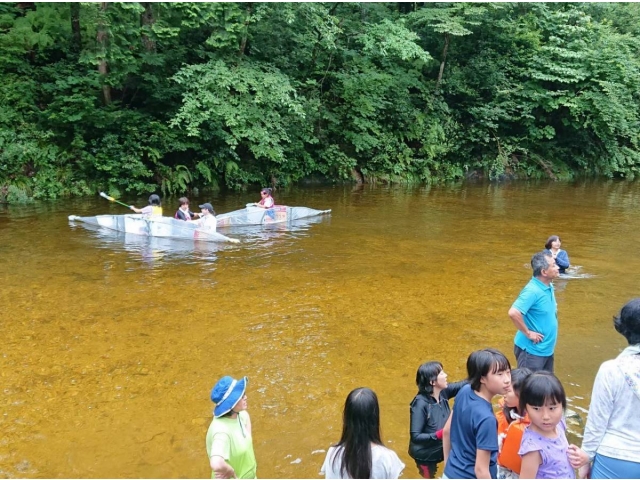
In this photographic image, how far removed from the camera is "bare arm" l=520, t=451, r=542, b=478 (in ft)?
8.63

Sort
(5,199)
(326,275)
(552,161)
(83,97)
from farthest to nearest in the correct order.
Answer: (552,161) < (83,97) < (5,199) < (326,275)

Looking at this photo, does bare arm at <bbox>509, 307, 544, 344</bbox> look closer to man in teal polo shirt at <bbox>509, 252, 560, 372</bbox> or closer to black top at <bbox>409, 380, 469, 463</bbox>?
man in teal polo shirt at <bbox>509, 252, 560, 372</bbox>

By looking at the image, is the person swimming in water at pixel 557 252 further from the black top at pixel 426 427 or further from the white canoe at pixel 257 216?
the white canoe at pixel 257 216

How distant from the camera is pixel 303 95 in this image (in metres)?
21.8

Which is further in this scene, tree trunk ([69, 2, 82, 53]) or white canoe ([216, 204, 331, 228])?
tree trunk ([69, 2, 82, 53])

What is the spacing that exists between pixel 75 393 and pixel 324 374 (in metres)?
2.59

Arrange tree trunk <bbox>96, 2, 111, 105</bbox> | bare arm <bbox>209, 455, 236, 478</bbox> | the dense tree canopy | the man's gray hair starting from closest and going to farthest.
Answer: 1. bare arm <bbox>209, 455, 236, 478</bbox>
2. the man's gray hair
3. tree trunk <bbox>96, 2, 111, 105</bbox>
4. the dense tree canopy

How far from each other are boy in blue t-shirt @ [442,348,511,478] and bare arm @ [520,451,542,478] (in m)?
0.15

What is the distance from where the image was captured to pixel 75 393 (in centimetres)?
529

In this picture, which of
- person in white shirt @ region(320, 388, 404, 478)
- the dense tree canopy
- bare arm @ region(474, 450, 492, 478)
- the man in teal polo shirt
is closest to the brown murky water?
the man in teal polo shirt

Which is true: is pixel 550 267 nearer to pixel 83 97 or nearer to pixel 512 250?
pixel 512 250

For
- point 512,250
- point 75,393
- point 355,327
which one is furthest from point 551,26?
point 75,393


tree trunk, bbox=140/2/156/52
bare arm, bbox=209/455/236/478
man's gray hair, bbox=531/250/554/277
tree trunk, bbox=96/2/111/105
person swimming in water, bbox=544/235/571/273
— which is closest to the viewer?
bare arm, bbox=209/455/236/478

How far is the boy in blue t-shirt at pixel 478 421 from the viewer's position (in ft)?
9.02
